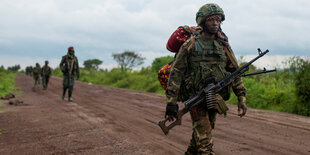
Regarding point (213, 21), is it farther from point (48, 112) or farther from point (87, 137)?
point (48, 112)

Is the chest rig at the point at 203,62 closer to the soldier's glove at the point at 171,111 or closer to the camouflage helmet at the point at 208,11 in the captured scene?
the camouflage helmet at the point at 208,11

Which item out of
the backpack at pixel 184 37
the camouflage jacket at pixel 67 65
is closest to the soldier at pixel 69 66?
the camouflage jacket at pixel 67 65

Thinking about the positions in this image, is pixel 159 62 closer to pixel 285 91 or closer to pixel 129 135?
pixel 285 91

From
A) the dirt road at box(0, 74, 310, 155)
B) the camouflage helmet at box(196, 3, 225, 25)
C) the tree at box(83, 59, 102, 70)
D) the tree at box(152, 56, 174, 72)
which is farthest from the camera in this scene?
the tree at box(83, 59, 102, 70)

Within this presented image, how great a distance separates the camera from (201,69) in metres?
2.82

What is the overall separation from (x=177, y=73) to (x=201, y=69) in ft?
0.90

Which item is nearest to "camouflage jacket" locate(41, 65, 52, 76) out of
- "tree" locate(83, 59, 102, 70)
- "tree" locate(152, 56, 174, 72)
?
"tree" locate(152, 56, 174, 72)

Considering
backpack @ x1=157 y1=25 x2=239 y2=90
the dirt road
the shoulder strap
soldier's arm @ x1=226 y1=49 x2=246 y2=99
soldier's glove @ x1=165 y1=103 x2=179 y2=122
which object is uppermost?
backpack @ x1=157 y1=25 x2=239 y2=90

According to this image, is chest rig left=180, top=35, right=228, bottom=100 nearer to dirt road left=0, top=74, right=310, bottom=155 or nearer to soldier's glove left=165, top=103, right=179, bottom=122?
soldier's glove left=165, top=103, right=179, bottom=122

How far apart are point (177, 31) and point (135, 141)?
2.39m

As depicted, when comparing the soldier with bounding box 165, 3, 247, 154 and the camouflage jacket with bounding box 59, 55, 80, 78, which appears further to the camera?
the camouflage jacket with bounding box 59, 55, 80, 78

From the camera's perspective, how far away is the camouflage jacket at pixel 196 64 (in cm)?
284

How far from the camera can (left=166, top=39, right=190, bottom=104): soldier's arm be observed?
112 inches

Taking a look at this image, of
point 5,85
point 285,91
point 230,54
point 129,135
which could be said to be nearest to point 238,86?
point 230,54
